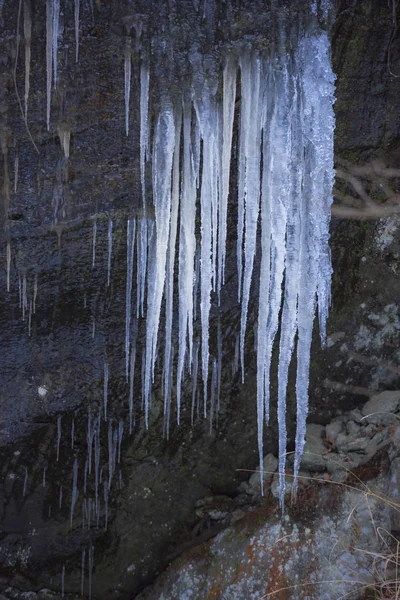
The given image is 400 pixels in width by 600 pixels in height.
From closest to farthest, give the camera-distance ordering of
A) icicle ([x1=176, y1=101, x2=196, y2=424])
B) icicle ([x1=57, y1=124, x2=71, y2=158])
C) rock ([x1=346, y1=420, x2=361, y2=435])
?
icicle ([x1=176, y1=101, x2=196, y2=424]) → icicle ([x1=57, y1=124, x2=71, y2=158]) → rock ([x1=346, y1=420, x2=361, y2=435])

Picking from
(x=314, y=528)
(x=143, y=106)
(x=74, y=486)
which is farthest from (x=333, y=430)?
(x=143, y=106)

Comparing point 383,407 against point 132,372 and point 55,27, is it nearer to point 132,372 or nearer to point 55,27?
point 132,372

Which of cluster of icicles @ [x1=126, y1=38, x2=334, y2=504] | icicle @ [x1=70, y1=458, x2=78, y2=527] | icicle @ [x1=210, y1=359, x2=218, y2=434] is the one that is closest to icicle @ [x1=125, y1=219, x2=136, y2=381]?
cluster of icicles @ [x1=126, y1=38, x2=334, y2=504]

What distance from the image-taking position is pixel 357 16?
322 cm

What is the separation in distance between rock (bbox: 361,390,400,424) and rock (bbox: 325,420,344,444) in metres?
0.18

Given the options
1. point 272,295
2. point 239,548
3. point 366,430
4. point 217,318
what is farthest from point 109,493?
point 272,295

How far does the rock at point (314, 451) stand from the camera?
12.9ft

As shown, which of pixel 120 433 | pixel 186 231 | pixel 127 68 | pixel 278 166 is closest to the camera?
pixel 278 166

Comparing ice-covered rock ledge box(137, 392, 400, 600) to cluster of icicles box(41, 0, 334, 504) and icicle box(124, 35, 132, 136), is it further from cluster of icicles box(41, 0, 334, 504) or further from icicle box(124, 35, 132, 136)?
icicle box(124, 35, 132, 136)

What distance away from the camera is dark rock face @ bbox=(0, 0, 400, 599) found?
10.5ft

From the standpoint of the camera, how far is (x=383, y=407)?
393 cm

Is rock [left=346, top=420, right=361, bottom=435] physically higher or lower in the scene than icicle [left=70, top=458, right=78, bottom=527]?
higher

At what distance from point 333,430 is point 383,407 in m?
0.37

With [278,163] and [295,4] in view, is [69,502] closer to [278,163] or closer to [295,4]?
[278,163]
